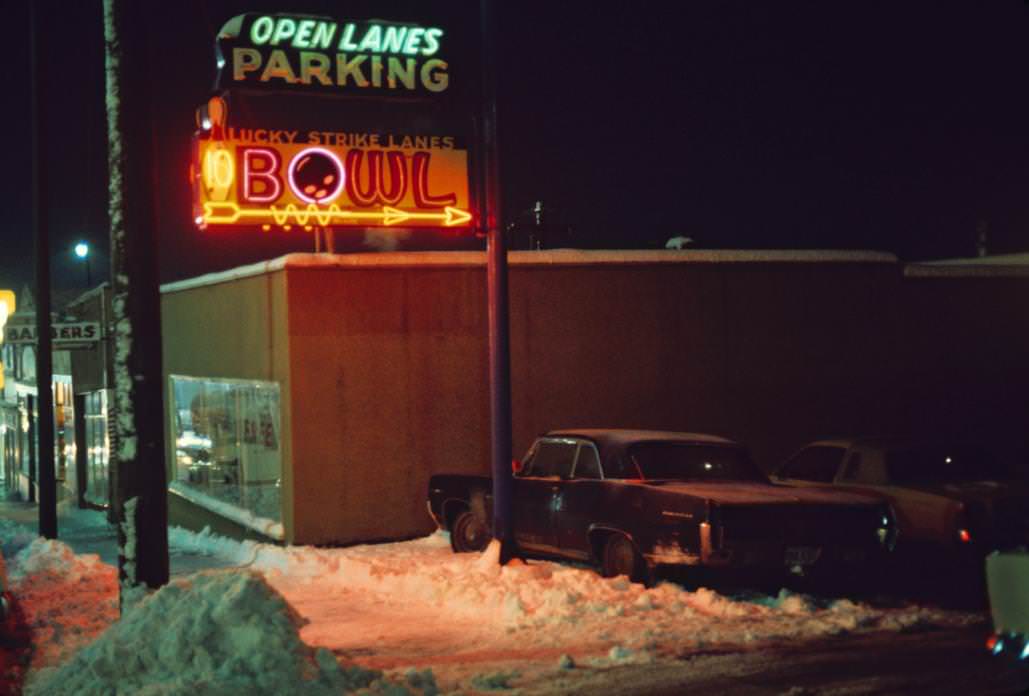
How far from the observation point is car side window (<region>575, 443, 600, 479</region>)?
12.9 meters

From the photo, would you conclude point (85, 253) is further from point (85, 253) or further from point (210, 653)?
point (210, 653)

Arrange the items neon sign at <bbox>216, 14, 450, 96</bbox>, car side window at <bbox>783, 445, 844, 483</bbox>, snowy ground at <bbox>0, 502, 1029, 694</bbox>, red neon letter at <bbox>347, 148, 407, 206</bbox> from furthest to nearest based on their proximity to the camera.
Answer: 1. red neon letter at <bbox>347, 148, 407, 206</bbox>
2. neon sign at <bbox>216, 14, 450, 96</bbox>
3. car side window at <bbox>783, 445, 844, 483</bbox>
4. snowy ground at <bbox>0, 502, 1029, 694</bbox>

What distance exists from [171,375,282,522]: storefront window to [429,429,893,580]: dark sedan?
342cm

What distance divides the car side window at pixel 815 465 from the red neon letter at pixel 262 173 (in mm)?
6364

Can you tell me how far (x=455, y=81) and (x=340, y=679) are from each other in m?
9.16

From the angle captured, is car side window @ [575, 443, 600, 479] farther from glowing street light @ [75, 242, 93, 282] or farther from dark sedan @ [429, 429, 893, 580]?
glowing street light @ [75, 242, 93, 282]

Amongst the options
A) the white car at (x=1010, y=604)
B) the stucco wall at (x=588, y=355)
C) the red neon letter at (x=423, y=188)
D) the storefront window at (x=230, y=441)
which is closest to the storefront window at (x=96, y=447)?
the storefront window at (x=230, y=441)

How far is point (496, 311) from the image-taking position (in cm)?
1361

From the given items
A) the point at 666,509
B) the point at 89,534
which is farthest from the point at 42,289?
the point at 666,509

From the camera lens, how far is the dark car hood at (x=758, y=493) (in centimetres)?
1134

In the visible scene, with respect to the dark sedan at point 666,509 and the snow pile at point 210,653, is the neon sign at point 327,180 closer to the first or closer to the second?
the dark sedan at point 666,509

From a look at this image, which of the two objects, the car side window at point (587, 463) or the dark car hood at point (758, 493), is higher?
the car side window at point (587, 463)

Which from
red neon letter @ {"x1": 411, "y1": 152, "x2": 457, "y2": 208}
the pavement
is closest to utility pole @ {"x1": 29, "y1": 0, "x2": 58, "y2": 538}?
the pavement

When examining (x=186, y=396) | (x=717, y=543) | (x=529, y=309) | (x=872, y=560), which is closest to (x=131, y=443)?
(x=717, y=543)
